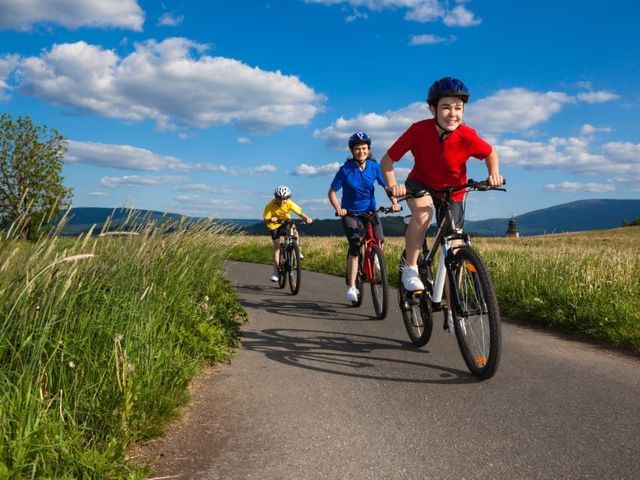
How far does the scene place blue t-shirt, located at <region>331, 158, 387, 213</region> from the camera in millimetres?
8133

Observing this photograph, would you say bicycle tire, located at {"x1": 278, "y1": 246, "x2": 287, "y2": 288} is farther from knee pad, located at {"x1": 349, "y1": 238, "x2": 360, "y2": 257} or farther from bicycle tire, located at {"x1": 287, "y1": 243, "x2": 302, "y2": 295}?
knee pad, located at {"x1": 349, "y1": 238, "x2": 360, "y2": 257}

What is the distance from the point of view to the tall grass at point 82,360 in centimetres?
253

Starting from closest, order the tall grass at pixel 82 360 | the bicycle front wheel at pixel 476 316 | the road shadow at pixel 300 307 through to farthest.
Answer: the tall grass at pixel 82 360
the bicycle front wheel at pixel 476 316
the road shadow at pixel 300 307

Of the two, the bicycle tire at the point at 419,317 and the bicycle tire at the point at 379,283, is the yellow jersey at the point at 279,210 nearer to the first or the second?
the bicycle tire at the point at 379,283

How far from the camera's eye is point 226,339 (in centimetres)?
541

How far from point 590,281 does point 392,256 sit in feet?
22.7

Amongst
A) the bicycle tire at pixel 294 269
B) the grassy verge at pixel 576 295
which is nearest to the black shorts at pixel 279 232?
the bicycle tire at pixel 294 269

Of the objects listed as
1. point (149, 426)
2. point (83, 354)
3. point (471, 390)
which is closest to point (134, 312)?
point (83, 354)

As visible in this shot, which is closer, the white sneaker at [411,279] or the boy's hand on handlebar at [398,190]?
the boy's hand on handlebar at [398,190]

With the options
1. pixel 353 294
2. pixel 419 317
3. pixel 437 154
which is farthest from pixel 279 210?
pixel 437 154

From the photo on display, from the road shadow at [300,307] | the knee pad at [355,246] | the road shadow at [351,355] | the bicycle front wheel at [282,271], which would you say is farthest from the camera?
the bicycle front wheel at [282,271]

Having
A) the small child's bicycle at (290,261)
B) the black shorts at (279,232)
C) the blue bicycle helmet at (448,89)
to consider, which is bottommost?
the small child's bicycle at (290,261)

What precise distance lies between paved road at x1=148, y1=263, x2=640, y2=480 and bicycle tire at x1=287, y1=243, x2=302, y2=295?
13.3 ft

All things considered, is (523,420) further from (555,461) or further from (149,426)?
(149,426)
